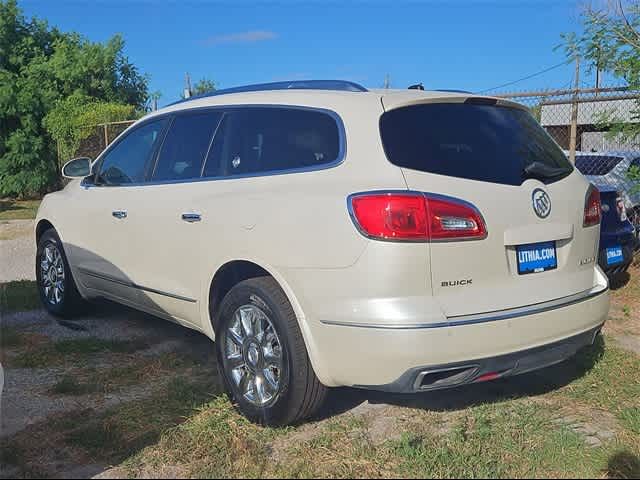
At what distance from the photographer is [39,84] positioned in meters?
17.7

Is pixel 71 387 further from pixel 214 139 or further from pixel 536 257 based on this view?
pixel 536 257

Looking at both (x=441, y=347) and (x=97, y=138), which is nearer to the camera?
(x=441, y=347)

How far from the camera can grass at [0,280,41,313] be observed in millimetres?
6367

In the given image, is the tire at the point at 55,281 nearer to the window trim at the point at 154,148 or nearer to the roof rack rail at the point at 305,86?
the window trim at the point at 154,148

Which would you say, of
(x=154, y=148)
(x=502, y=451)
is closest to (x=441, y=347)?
(x=502, y=451)

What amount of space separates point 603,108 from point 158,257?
5199 millimetres

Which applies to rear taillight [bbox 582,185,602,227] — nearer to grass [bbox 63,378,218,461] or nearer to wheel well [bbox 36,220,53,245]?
grass [bbox 63,378,218,461]

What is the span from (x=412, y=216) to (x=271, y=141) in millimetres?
1163

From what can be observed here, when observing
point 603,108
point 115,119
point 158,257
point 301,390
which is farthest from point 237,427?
point 115,119

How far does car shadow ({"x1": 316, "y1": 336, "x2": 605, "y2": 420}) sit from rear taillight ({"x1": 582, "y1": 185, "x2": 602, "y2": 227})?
1093 millimetres

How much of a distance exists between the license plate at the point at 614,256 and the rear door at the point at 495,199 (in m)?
2.29

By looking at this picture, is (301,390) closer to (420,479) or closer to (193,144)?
(420,479)

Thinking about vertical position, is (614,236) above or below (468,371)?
above

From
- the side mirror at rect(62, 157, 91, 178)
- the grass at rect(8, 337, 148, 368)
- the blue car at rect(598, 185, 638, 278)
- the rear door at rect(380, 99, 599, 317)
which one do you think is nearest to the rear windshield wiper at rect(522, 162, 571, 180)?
the rear door at rect(380, 99, 599, 317)
